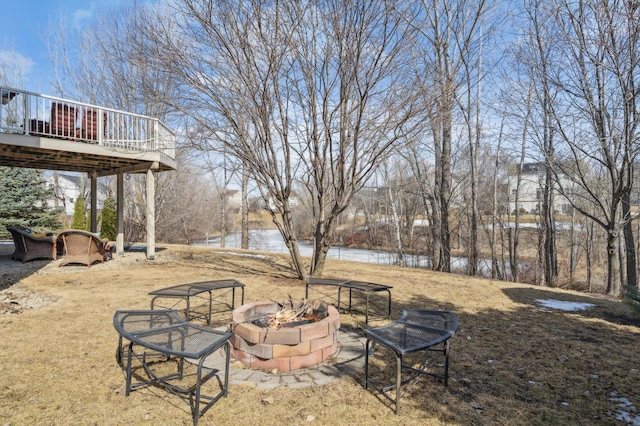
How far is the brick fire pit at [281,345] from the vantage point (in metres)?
2.95

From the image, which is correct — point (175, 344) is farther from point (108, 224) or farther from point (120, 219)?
point (108, 224)

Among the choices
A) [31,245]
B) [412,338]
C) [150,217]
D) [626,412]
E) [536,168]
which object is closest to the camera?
[626,412]

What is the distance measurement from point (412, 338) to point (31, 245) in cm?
928

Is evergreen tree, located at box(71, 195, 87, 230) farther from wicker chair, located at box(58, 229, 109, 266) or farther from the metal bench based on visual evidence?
the metal bench

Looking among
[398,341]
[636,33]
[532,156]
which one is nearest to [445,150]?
[532,156]

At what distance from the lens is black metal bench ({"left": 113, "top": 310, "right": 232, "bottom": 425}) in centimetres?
227

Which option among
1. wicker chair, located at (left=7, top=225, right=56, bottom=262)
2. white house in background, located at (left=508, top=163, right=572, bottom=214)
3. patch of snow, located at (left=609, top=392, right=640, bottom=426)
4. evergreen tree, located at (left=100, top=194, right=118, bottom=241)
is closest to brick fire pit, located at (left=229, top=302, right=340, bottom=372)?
patch of snow, located at (left=609, top=392, right=640, bottom=426)

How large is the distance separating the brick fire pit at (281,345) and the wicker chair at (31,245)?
762 centimetres

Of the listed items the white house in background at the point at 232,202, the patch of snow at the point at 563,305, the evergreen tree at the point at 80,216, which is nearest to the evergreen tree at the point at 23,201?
the evergreen tree at the point at 80,216

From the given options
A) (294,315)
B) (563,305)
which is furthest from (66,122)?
(563,305)

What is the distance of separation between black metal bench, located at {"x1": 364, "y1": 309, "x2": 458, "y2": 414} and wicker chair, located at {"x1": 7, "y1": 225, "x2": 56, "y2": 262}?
883 centimetres

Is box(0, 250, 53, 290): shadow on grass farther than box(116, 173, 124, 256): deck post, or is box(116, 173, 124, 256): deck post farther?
box(116, 173, 124, 256): deck post

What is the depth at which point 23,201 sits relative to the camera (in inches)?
562

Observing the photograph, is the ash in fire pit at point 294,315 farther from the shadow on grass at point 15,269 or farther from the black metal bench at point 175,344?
the shadow on grass at point 15,269
